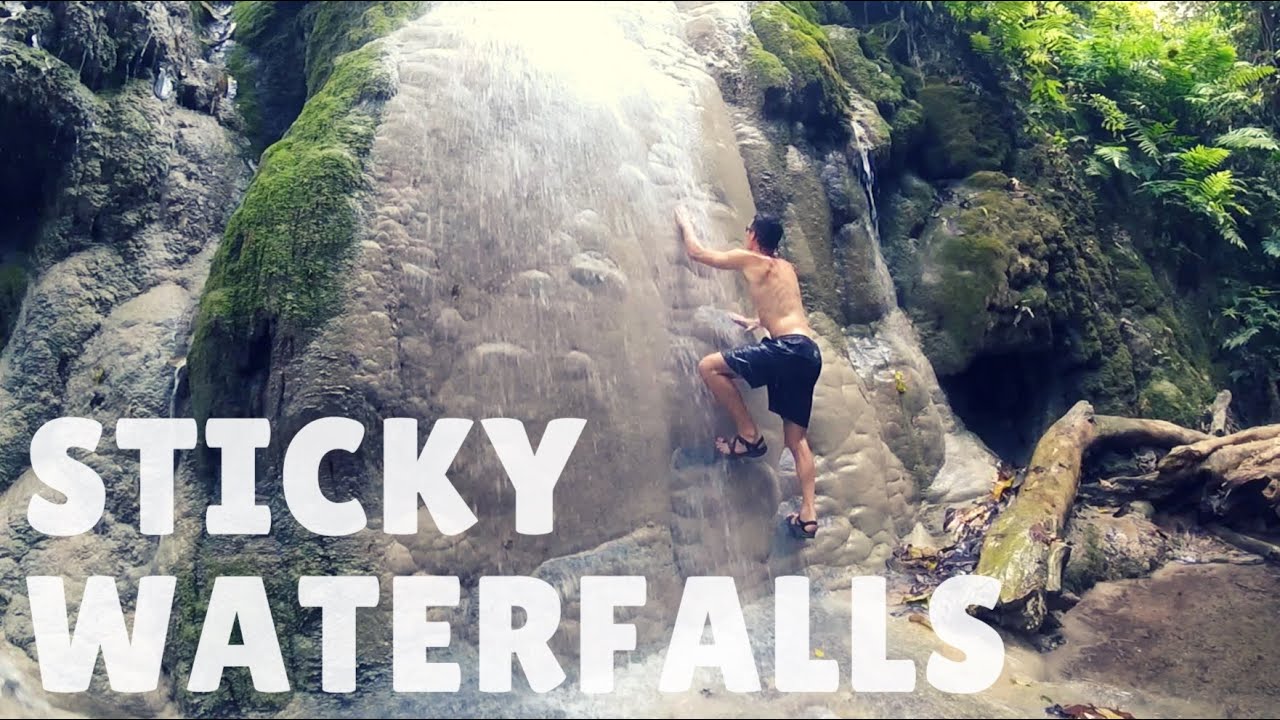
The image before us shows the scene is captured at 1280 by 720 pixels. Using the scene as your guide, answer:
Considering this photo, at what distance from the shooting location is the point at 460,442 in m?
5.54

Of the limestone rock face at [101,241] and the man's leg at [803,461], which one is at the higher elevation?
the limestone rock face at [101,241]

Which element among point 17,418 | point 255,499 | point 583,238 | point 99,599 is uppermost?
point 583,238

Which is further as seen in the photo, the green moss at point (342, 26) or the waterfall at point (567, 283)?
the green moss at point (342, 26)

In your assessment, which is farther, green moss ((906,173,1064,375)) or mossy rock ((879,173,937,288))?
mossy rock ((879,173,937,288))

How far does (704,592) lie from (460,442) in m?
1.77

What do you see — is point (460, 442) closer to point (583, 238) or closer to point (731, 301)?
point (583, 238)

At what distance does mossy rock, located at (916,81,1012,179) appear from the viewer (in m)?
8.61

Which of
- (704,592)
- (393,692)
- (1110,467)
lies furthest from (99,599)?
(1110,467)

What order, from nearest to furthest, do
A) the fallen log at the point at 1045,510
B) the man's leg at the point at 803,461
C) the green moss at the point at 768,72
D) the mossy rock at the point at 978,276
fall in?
the fallen log at the point at 1045,510 < the man's leg at the point at 803,461 < the green moss at the point at 768,72 < the mossy rock at the point at 978,276

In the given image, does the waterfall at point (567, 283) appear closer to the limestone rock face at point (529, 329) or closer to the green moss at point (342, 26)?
the limestone rock face at point (529, 329)

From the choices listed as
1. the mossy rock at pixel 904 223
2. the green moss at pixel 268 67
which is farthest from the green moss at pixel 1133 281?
the green moss at pixel 268 67

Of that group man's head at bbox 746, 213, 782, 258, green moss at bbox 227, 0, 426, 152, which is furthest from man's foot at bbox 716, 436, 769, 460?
green moss at bbox 227, 0, 426, 152

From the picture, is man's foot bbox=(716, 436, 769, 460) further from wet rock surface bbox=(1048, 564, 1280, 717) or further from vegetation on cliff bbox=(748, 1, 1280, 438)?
vegetation on cliff bbox=(748, 1, 1280, 438)

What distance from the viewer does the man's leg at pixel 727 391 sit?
5975mm
